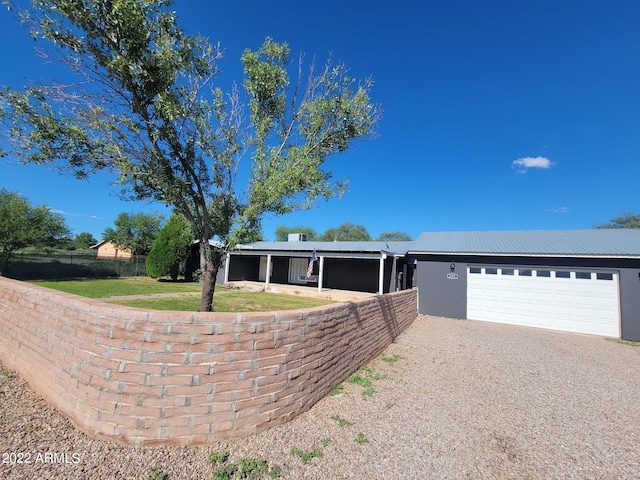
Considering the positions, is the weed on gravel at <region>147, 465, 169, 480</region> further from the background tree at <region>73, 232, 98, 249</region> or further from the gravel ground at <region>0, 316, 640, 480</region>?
the background tree at <region>73, 232, 98, 249</region>

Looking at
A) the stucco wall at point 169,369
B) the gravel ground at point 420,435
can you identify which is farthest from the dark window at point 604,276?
the stucco wall at point 169,369

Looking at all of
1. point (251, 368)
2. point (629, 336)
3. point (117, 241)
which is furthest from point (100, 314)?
point (117, 241)

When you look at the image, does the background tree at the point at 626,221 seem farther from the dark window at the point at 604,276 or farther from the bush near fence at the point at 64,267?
the bush near fence at the point at 64,267

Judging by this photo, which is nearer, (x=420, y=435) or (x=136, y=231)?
(x=420, y=435)

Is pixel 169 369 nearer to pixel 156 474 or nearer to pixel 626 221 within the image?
pixel 156 474

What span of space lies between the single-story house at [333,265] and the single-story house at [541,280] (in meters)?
2.49

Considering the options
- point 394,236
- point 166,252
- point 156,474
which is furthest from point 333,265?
point 394,236

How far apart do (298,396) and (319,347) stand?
598 millimetres

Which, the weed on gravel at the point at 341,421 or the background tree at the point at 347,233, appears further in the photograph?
the background tree at the point at 347,233

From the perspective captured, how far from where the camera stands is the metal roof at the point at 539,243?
32.6ft

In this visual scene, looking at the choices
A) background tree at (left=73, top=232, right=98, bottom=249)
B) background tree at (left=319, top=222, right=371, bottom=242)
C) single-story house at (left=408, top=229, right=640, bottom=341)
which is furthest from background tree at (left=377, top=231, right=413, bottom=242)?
background tree at (left=73, top=232, right=98, bottom=249)

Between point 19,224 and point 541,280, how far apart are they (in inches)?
899

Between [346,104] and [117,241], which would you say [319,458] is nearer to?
[346,104]

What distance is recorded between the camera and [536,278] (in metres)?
10.4
